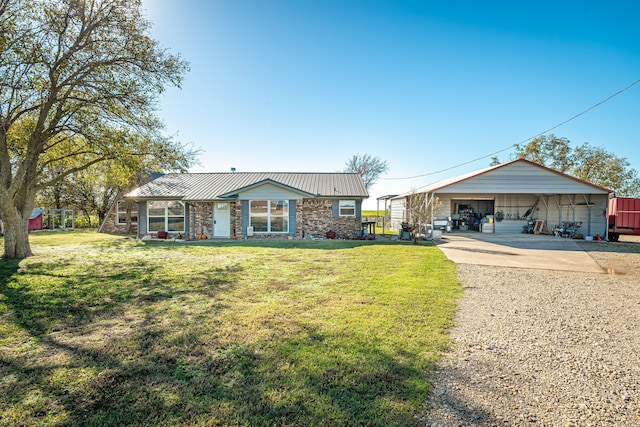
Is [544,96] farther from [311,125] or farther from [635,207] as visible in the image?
[311,125]

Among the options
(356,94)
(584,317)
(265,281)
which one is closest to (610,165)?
(356,94)

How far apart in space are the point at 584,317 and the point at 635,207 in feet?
54.8

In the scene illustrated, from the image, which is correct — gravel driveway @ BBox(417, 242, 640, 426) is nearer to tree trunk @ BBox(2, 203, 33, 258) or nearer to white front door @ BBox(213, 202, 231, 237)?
tree trunk @ BBox(2, 203, 33, 258)

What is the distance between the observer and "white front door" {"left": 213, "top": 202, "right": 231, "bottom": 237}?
56.1ft

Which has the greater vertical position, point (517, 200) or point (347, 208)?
point (517, 200)

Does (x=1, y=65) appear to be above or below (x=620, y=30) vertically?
below

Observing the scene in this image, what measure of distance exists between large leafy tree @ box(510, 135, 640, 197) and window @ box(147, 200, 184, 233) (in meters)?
32.6

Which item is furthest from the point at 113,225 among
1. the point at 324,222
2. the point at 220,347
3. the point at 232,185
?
the point at 220,347

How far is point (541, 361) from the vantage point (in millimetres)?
3266

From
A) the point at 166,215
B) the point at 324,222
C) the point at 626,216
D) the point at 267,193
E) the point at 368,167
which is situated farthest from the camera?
the point at 368,167

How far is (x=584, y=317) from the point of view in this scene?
15.2ft

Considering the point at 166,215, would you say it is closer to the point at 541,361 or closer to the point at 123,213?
the point at 123,213

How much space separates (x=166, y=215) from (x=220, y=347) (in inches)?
615

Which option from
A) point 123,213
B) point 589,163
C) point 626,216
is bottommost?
point 626,216
